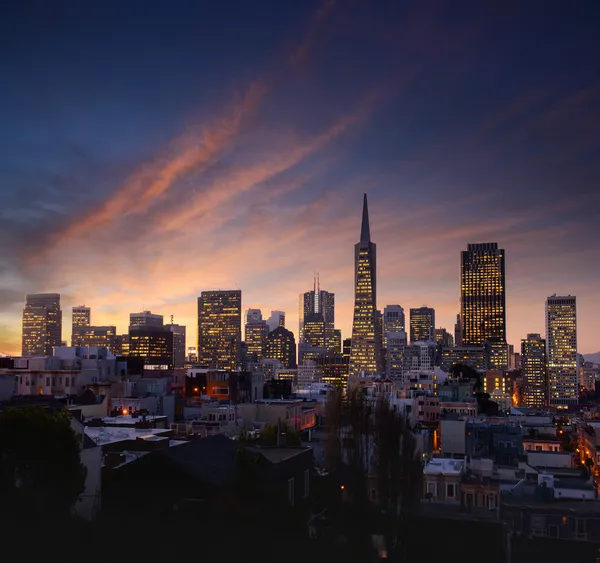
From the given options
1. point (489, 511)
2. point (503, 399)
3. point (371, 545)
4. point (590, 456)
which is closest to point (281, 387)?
point (590, 456)

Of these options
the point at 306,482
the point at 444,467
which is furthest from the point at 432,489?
the point at 306,482

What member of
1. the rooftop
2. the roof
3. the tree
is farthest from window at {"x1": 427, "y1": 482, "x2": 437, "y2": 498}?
the tree

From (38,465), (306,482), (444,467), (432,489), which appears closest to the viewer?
(38,465)

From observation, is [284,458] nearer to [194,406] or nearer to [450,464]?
[450,464]

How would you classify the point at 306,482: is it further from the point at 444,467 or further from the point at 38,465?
the point at 38,465

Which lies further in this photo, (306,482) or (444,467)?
(444,467)
